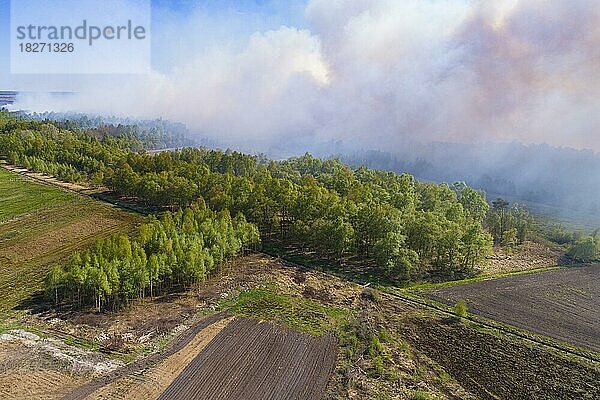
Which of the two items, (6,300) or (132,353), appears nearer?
(132,353)

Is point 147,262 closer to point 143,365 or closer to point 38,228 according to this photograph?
point 143,365

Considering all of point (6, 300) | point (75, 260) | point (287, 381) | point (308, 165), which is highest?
point (308, 165)

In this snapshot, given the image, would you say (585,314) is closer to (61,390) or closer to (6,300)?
(61,390)

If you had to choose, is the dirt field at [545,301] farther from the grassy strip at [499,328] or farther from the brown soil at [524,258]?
the brown soil at [524,258]

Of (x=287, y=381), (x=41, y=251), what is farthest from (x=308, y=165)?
(x=287, y=381)

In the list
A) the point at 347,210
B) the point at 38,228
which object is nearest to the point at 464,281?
the point at 347,210

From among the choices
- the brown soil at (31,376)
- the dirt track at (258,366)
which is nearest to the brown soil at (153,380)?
the dirt track at (258,366)
